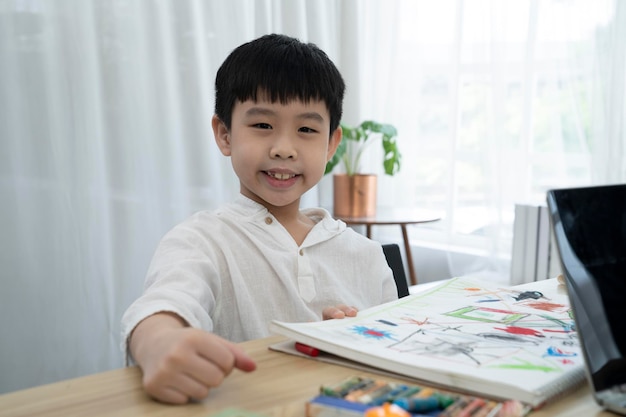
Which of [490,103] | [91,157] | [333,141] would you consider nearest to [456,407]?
[333,141]

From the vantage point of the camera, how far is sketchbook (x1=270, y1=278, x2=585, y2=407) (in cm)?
58

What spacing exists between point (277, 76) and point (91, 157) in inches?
55.0

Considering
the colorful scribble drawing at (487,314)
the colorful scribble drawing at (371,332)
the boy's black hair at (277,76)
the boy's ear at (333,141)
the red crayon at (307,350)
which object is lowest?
the colorful scribble drawing at (487,314)

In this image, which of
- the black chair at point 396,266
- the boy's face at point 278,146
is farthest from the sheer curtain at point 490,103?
the boy's face at point 278,146

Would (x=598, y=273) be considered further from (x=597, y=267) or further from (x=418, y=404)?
(x=418, y=404)

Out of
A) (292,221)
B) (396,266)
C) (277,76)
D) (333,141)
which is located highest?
(277,76)

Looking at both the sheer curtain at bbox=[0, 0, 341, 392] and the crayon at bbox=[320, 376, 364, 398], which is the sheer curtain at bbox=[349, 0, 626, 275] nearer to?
the sheer curtain at bbox=[0, 0, 341, 392]

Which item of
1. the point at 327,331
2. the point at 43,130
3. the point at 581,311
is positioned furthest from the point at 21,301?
the point at 581,311

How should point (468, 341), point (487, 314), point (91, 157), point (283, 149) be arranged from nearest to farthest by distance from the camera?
point (468, 341), point (487, 314), point (283, 149), point (91, 157)

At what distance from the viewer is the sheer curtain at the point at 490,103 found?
104 inches

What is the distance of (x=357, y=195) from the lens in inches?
109

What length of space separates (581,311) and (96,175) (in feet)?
6.71

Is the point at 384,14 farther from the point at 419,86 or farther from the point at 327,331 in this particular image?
the point at 327,331

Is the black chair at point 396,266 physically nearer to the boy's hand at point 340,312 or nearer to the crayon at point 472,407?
the boy's hand at point 340,312
